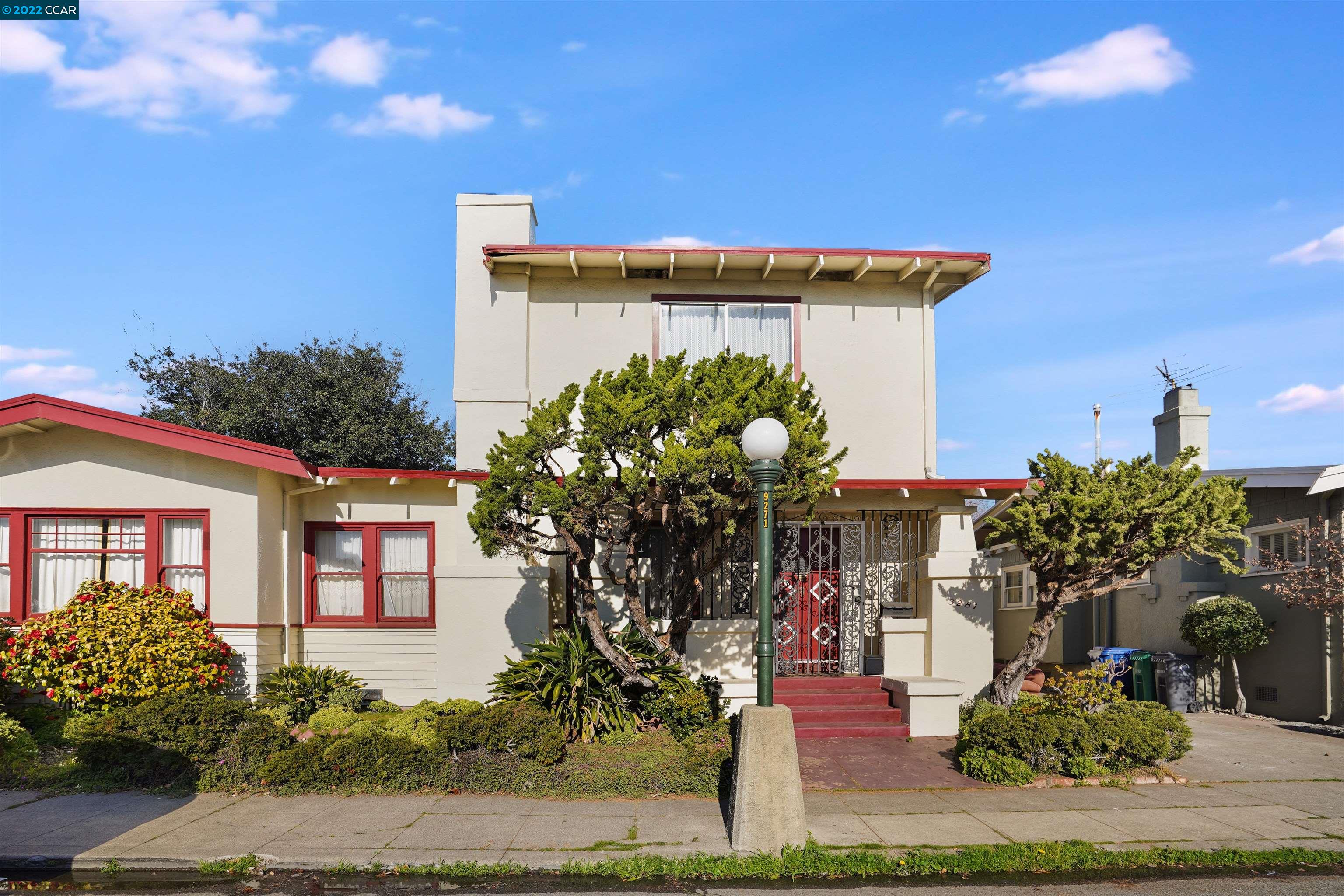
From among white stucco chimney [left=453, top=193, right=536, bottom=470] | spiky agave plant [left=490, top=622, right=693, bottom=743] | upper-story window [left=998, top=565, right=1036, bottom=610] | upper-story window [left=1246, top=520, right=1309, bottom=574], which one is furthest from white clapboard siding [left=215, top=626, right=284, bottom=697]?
upper-story window [left=998, top=565, right=1036, bottom=610]

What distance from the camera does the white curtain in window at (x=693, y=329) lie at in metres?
14.4

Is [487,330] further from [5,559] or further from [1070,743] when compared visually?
[1070,743]

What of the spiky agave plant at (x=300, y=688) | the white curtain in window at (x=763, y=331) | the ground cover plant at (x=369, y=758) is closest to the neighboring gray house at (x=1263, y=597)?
the white curtain in window at (x=763, y=331)

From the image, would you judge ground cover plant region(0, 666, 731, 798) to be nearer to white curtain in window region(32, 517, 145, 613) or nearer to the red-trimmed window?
white curtain in window region(32, 517, 145, 613)

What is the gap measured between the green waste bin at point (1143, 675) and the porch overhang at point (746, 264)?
6.22 metres

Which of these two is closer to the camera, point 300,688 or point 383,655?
point 300,688

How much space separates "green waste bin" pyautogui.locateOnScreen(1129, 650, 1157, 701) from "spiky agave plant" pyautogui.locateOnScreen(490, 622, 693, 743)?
7.91 meters

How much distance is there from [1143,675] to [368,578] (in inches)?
451

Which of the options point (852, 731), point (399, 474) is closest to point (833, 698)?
point (852, 731)

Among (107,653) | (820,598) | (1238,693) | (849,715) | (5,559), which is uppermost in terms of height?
(5,559)

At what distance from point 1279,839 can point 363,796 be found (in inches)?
310

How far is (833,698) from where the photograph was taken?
12.5 metres

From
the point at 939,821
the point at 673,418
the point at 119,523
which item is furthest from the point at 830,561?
the point at 119,523

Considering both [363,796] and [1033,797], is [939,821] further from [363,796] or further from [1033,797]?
[363,796]
